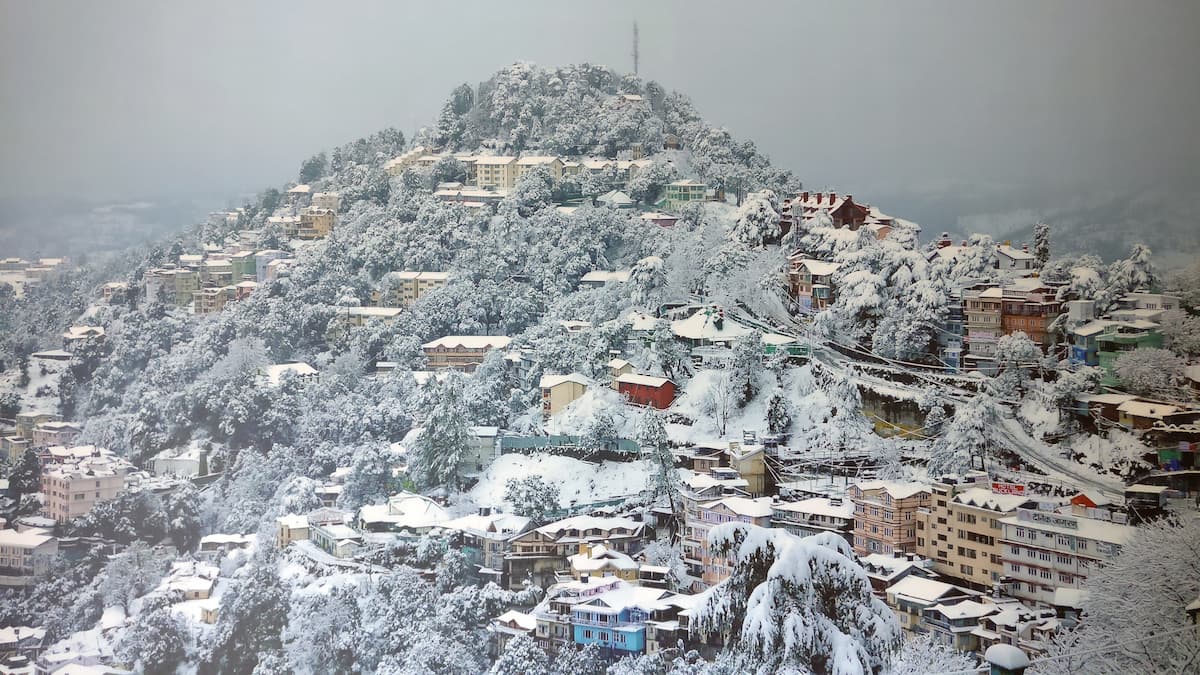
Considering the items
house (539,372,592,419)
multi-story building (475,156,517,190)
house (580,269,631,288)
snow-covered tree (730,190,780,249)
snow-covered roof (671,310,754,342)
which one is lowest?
house (539,372,592,419)

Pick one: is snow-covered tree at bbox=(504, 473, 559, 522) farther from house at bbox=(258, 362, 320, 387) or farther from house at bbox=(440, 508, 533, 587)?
house at bbox=(258, 362, 320, 387)

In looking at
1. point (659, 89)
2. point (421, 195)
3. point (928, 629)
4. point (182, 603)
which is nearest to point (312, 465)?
point (182, 603)

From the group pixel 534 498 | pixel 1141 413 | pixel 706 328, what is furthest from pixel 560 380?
pixel 1141 413

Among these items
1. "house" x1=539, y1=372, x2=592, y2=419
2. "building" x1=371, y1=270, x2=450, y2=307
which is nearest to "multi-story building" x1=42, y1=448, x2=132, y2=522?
"building" x1=371, y1=270, x2=450, y2=307

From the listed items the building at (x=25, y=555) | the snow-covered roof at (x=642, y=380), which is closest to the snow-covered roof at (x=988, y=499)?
the snow-covered roof at (x=642, y=380)

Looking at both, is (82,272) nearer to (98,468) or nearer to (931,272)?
(98,468)

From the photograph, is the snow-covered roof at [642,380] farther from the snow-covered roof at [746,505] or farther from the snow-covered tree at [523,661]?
the snow-covered tree at [523,661]
